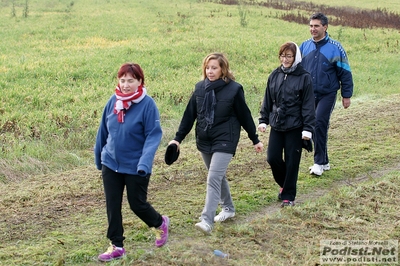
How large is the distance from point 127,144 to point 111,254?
1003mm

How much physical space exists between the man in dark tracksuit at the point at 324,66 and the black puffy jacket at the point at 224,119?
2187 mm

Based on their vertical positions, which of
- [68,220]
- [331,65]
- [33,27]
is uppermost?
[33,27]

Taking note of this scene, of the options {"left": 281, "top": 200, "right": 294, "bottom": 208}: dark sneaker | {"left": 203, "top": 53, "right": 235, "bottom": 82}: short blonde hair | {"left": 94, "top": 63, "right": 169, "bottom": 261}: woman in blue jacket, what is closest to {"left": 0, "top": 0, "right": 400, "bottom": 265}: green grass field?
{"left": 281, "top": 200, "right": 294, "bottom": 208}: dark sneaker

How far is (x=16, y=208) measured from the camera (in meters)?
6.40

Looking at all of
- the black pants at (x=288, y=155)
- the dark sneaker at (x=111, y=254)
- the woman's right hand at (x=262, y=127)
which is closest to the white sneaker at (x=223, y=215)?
the black pants at (x=288, y=155)

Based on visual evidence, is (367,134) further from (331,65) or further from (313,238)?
(313,238)

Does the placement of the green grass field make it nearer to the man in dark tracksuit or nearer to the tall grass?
the tall grass

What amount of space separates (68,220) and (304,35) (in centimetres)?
2303

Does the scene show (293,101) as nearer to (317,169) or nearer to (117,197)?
(317,169)

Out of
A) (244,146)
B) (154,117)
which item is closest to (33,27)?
(244,146)

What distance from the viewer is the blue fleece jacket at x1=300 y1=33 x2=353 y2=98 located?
7.32 metres

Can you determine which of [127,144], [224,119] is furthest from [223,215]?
[127,144]

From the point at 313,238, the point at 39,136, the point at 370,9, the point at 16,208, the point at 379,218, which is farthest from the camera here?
the point at 370,9

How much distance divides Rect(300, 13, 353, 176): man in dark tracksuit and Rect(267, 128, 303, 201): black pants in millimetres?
1352
